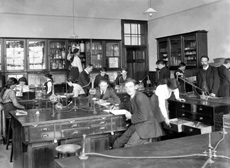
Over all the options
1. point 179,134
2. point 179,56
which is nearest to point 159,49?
point 179,56

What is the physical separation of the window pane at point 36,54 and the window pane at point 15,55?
10.1 inches

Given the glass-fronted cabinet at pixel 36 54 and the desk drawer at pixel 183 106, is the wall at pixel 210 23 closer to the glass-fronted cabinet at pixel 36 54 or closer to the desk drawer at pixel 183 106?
the desk drawer at pixel 183 106

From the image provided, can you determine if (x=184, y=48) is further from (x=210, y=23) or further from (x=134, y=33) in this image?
(x=134, y=33)

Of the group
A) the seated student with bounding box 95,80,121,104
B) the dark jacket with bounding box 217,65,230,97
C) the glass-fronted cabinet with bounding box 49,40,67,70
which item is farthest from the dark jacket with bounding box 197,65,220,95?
the glass-fronted cabinet with bounding box 49,40,67,70

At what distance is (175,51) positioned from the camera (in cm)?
960

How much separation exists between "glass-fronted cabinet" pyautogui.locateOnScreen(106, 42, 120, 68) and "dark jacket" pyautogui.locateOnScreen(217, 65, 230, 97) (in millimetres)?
4816

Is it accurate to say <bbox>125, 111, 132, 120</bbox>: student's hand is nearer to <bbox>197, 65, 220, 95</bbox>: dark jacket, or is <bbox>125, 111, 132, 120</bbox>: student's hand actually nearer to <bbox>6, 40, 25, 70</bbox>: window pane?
<bbox>197, 65, 220, 95</bbox>: dark jacket

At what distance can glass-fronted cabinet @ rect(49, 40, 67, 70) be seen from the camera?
9656 millimetres

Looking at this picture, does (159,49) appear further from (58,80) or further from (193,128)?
(193,128)

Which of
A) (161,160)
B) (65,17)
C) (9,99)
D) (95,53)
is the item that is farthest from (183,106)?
(65,17)

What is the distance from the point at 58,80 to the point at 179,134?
5.62m

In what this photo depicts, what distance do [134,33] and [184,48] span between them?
284 cm

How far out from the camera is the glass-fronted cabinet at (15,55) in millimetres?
9094

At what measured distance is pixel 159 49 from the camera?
1052 centimetres
